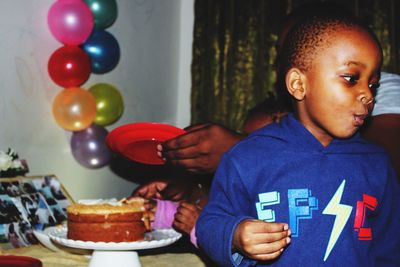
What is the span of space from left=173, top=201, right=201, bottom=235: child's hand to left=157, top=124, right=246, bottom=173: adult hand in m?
0.20

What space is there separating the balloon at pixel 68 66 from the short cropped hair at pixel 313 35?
1.46 metres

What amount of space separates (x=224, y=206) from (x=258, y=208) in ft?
0.28

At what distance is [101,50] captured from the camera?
304cm

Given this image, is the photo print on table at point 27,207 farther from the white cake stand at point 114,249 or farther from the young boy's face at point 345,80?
the young boy's face at point 345,80

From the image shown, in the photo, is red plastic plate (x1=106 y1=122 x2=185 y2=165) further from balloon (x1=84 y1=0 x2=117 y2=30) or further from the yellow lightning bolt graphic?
balloon (x1=84 y1=0 x2=117 y2=30)

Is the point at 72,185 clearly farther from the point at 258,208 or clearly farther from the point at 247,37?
the point at 258,208

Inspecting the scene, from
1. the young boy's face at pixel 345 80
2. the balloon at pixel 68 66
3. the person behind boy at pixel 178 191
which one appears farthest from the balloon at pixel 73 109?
the young boy's face at pixel 345 80

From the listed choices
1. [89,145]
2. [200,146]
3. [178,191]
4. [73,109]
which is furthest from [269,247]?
[89,145]

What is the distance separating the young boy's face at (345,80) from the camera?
1.43 meters

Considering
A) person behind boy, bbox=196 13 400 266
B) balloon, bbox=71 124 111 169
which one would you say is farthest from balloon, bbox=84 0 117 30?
person behind boy, bbox=196 13 400 266

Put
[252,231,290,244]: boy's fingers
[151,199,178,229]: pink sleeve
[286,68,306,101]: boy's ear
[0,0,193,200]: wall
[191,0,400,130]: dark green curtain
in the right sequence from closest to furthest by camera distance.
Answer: [252,231,290,244]: boy's fingers
[286,68,306,101]: boy's ear
[151,199,178,229]: pink sleeve
[0,0,193,200]: wall
[191,0,400,130]: dark green curtain

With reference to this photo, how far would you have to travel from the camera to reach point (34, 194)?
2.16 m

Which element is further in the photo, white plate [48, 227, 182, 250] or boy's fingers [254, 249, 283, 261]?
white plate [48, 227, 182, 250]

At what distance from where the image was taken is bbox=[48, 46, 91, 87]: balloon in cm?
275
